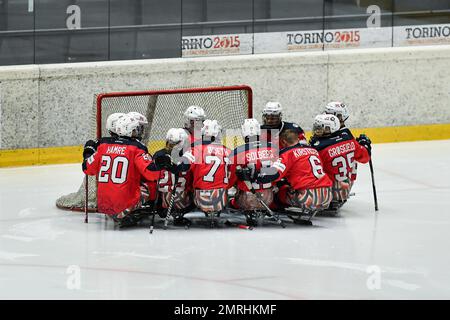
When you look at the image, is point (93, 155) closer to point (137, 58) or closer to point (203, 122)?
point (203, 122)

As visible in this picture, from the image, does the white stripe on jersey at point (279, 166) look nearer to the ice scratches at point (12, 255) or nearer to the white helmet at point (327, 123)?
the white helmet at point (327, 123)

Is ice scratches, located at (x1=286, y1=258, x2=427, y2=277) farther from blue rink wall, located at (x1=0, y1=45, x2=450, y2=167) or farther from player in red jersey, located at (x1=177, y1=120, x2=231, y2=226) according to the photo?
blue rink wall, located at (x1=0, y1=45, x2=450, y2=167)

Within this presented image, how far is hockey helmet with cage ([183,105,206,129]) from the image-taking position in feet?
36.2

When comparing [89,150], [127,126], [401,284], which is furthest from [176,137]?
[401,284]

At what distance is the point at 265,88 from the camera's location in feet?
46.6

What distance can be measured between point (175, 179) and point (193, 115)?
78 cm

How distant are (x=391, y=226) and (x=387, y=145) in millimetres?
3862

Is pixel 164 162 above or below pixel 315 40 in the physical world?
below

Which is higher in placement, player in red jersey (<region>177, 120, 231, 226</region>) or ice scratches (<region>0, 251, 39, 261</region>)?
player in red jersey (<region>177, 120, 231, 226</region>)

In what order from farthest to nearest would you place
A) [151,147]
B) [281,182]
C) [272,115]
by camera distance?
[151,147], [272,115], [281,182]

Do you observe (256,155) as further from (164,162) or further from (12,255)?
(12,255)

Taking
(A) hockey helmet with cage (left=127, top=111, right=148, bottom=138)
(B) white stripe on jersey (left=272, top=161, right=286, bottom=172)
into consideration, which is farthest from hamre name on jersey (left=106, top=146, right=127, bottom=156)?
(B) white stripe on jersey (left=272, top=161, right=286, bottom=172)

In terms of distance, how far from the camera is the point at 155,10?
47.6 feet

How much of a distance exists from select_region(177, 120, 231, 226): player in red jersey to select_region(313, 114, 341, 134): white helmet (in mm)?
928
